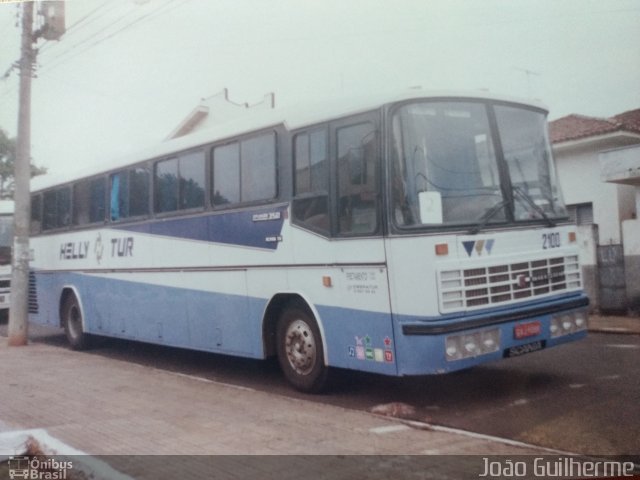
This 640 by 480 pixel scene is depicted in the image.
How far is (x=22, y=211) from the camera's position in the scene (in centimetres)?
1322

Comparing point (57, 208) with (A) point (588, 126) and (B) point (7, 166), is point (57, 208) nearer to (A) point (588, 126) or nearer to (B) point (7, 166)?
(B) point (7, 166)

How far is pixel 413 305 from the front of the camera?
629cm

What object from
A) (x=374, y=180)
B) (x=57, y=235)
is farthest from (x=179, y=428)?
(x=57, y=235)

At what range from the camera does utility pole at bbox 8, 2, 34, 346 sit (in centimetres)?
1308

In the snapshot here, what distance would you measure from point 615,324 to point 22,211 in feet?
35.1

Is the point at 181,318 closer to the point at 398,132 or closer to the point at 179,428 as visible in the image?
the point at 179,428

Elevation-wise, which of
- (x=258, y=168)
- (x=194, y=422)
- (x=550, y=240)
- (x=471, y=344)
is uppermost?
(x=258, y=168)

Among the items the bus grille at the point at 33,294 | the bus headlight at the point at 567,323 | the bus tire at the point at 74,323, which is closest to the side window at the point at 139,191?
the bus tire at the point at 74,323

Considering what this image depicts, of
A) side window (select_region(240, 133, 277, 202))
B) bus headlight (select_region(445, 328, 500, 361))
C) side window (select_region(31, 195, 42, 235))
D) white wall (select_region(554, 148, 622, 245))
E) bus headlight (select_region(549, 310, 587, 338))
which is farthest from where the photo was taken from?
side window (select_region(31, 195, 42, 235))

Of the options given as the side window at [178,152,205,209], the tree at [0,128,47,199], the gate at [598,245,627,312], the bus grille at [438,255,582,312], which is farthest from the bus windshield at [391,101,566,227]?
the tree at [0,128,47,199]

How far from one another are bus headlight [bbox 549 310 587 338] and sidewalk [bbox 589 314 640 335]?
3.84 m

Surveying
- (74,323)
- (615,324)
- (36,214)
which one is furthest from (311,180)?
(36,214)

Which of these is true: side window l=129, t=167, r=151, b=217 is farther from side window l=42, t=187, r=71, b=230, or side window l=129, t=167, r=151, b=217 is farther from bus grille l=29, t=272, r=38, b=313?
bus grille l=29, t=272, r=38, b=313

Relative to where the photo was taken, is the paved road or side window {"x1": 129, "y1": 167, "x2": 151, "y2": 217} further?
side window {"x1": 129, "y1": 167, "x2": 151, "y2": 217}
